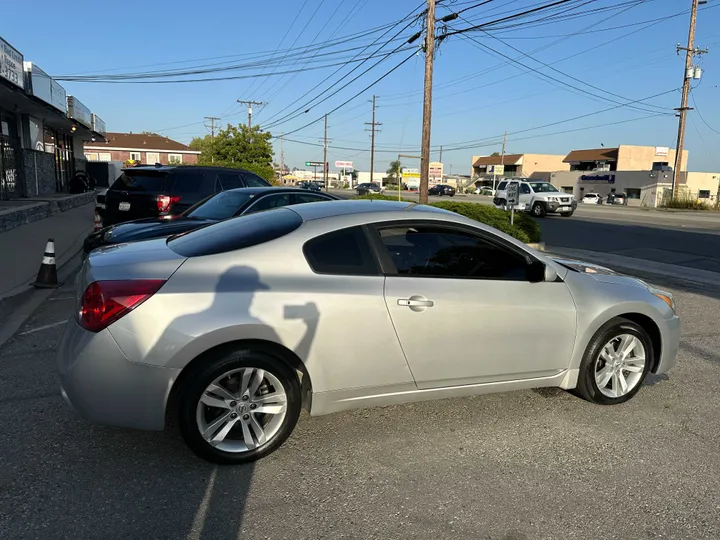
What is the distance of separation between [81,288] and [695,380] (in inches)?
200

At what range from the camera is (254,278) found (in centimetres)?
317

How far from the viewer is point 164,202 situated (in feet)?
31.8

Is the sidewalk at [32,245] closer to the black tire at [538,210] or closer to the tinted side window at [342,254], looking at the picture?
the tinted side window at [342,254]

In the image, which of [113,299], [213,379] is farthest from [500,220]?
[113,299]

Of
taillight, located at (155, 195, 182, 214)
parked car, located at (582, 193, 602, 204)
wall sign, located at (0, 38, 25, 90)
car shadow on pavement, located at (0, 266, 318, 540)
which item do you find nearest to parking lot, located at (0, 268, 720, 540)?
car shadow on pavement, located at (0, 266, 318, 540)

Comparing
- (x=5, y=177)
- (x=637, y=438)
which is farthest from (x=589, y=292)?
(x=5, y=177)

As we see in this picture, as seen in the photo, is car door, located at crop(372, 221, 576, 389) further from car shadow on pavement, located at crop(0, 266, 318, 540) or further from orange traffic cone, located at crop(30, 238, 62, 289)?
orange traffic cone, located at crop(30, 238, 62, 289)

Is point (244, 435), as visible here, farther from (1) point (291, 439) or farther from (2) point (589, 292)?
(2) point (589, 292)

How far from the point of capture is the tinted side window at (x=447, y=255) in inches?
141

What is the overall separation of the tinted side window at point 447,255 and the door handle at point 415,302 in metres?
0.19

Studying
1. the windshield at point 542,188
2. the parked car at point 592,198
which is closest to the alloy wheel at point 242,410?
the windshield at point 542,188

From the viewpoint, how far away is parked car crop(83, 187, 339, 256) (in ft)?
19.8

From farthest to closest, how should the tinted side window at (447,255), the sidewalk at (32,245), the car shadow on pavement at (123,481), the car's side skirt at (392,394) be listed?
1. the sidewalk at (32,245)
2. the tinted side window at (447,255)
3. the car's side skirt at (392,394)
4. the car shadow on pavement at (123,481)

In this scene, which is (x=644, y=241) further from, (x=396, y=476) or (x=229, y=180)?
(x=396, y=476)
